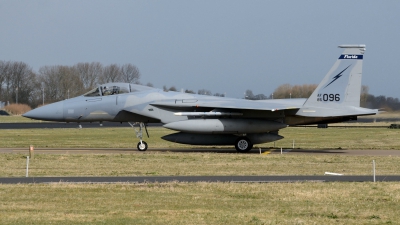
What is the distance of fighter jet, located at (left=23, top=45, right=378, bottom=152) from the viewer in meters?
26.8

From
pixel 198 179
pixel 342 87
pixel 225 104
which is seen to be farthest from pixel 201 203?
pixel 342 87

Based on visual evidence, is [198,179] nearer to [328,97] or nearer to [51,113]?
[328,97]

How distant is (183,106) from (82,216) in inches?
652

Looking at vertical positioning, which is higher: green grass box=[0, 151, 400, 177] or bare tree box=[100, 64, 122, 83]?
bare tree box=[100, 64, 122, 83]

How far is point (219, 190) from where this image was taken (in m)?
14.1

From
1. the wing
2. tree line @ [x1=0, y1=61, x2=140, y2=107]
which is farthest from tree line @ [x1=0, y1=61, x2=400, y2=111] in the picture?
the wing

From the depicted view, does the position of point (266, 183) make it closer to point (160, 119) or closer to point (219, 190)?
point (219, 190)

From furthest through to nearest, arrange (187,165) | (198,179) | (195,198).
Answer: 1. (187,165)
2. (198,179)
3. (195,198)

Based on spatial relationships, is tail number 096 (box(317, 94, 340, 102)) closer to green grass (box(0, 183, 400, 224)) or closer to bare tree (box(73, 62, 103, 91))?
green grass (box(0, 183, 400, 224))

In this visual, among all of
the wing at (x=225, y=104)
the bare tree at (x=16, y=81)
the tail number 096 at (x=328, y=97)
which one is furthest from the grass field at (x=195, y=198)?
the bare tree at (x=16, y=81)

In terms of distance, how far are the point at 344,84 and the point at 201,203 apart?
16.5 metres

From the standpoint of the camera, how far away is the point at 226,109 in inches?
1059

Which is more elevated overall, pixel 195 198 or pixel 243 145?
pixel 243 145

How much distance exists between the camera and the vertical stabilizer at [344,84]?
27.0 m
